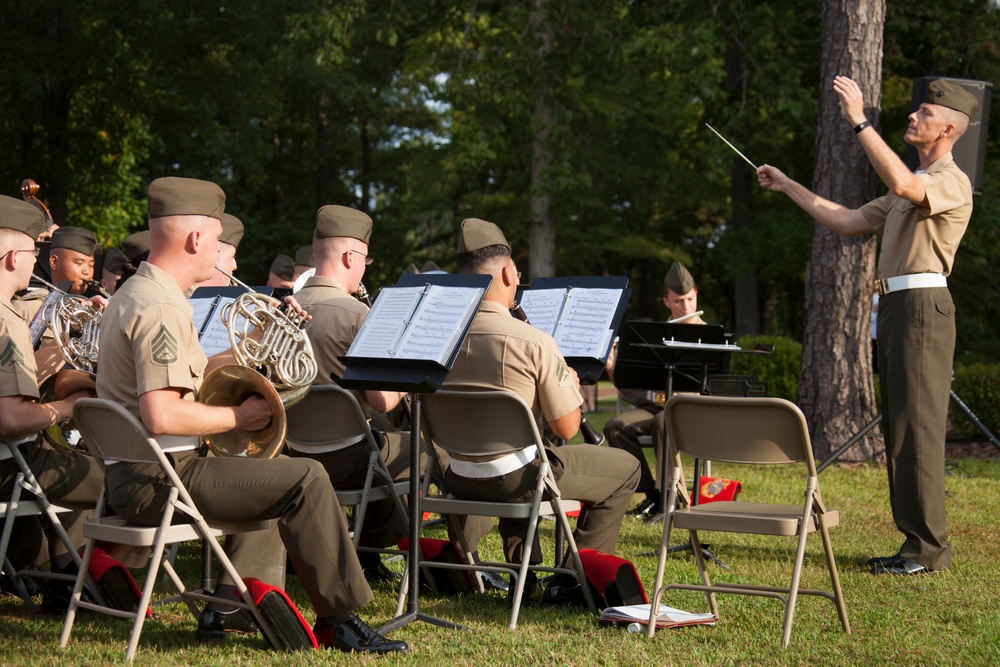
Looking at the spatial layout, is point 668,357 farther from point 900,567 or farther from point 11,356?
point 11,356

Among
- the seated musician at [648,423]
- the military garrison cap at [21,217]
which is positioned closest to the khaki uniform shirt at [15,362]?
the military garrison cap at [21,217]

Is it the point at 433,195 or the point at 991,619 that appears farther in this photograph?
the point at 433,195

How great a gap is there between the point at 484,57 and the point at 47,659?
14.2 metres

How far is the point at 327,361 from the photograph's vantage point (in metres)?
5.58

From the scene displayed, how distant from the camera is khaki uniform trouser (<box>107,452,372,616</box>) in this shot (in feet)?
13.6

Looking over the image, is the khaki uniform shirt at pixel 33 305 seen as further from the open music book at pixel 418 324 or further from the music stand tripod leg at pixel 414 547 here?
the music stand tripod leg at pixel 414 547

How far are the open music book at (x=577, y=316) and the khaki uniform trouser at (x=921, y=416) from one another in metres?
1.59

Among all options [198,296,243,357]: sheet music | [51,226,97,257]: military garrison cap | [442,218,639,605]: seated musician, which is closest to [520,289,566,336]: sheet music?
[442,218,639,605]: seated musician

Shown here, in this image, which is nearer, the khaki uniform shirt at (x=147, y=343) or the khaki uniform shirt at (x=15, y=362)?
the khaki uniform shirt at (x=147, y=343)

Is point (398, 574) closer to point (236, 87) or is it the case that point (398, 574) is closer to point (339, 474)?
point (339, 474)

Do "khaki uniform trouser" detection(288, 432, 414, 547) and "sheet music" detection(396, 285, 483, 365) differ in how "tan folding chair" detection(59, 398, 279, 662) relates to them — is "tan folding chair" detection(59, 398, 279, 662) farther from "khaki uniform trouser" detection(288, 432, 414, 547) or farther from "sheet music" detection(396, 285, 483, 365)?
"khaki uniform trouser" detection(288, 432, 414, 547)

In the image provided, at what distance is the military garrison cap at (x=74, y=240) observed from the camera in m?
7.16

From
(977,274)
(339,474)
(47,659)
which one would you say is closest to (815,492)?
(339,474)

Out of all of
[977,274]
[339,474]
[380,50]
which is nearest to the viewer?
[339,474]
